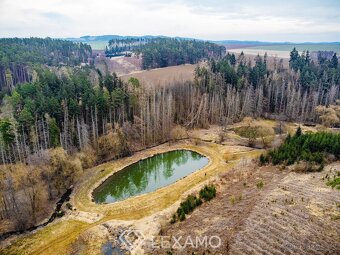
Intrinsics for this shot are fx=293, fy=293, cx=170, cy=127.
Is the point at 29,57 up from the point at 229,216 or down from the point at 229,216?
up

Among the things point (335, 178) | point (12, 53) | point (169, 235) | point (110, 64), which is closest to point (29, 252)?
point (169, 235)

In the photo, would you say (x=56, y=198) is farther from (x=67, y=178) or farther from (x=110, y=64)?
(x=110, y=64)

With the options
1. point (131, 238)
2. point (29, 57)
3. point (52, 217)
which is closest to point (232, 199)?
point (131, 238)

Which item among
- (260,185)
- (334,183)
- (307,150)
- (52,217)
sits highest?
(307,150)

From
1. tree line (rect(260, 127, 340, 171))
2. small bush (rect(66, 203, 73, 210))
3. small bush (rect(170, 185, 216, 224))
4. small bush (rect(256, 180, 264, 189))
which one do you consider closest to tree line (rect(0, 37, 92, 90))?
small bush (rect(66, 203, 73, 210))

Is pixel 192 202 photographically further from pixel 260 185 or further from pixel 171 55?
pixel 171 55

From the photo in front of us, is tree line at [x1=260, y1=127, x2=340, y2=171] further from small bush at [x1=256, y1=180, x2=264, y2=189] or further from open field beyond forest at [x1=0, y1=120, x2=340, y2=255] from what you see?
small bush at [x1=256, y1=180, x2=264, y2=189]

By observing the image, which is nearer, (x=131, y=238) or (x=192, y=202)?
(x=131, y=238)

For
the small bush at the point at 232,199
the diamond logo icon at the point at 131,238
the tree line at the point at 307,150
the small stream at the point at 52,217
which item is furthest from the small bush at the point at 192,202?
the small stream at the point at 52,217
